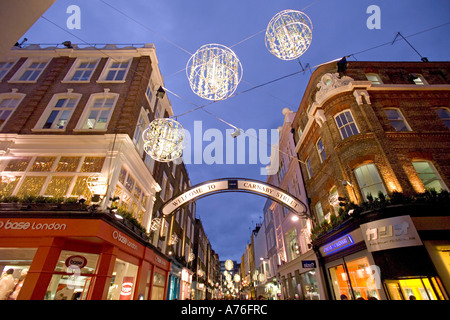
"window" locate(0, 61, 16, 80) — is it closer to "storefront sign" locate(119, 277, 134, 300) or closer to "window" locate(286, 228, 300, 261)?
"storefront sign" locate(119, 277, 134, 300)

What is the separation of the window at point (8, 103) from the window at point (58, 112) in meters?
2.27

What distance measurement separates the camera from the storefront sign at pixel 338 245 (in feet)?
35.6

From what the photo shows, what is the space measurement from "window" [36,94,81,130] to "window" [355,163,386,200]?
58.0ft

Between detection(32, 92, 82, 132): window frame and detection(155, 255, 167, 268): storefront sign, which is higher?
detection(32, 92, 82, 132): window frame

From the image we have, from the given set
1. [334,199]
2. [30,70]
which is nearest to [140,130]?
[30,70]

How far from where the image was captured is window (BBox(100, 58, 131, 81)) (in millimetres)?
15701

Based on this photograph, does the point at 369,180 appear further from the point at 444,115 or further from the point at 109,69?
the point at 109,69

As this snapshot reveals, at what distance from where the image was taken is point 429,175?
11.6 m

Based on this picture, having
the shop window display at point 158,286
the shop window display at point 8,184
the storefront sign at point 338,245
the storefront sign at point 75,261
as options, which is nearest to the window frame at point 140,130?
the shop window display at point 8,184

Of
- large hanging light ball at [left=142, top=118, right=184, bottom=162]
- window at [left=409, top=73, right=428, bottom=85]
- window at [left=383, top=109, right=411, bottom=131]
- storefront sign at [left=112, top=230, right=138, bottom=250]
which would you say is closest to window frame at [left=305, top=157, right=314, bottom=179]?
window at [left=383, top=109, right=411, bottom=131]

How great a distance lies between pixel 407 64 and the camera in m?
16.4

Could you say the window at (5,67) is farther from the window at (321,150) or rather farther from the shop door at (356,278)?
the shop door at (356,278)

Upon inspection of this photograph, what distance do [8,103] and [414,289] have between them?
81.3 ft

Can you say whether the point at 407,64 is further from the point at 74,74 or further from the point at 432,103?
the point at 74,74
